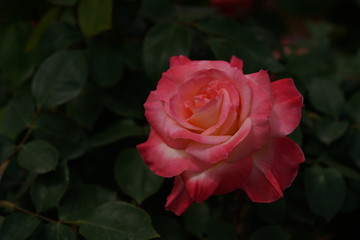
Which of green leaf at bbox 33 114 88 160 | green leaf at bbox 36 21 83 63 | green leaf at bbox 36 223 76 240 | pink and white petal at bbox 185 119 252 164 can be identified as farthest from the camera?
green leaf at bbox 36 21 83 63

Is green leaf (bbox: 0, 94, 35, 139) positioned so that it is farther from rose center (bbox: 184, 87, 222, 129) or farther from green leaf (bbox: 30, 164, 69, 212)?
rose center (bbox: 184, 87, 222, 129)

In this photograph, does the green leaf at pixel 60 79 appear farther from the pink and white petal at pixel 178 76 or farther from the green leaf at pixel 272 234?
the green leaf at pixel 272 234

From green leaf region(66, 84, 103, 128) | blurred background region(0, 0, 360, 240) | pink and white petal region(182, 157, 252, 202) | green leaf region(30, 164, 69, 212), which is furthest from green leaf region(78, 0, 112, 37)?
pink and white petal region(182, 157, 252, 202)

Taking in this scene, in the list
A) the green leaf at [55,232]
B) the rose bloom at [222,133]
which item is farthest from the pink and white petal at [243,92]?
the green leaf at [55,232]

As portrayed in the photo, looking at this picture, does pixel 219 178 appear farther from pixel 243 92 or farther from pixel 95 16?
pixel 95 16

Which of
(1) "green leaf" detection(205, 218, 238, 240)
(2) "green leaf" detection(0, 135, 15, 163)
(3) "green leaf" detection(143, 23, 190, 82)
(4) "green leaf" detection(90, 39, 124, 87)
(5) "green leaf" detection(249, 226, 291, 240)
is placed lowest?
(5) "green leaf" detection(249, 226, 291, 240)

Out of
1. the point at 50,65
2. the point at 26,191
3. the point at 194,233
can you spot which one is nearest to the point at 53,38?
the point at 50,65
